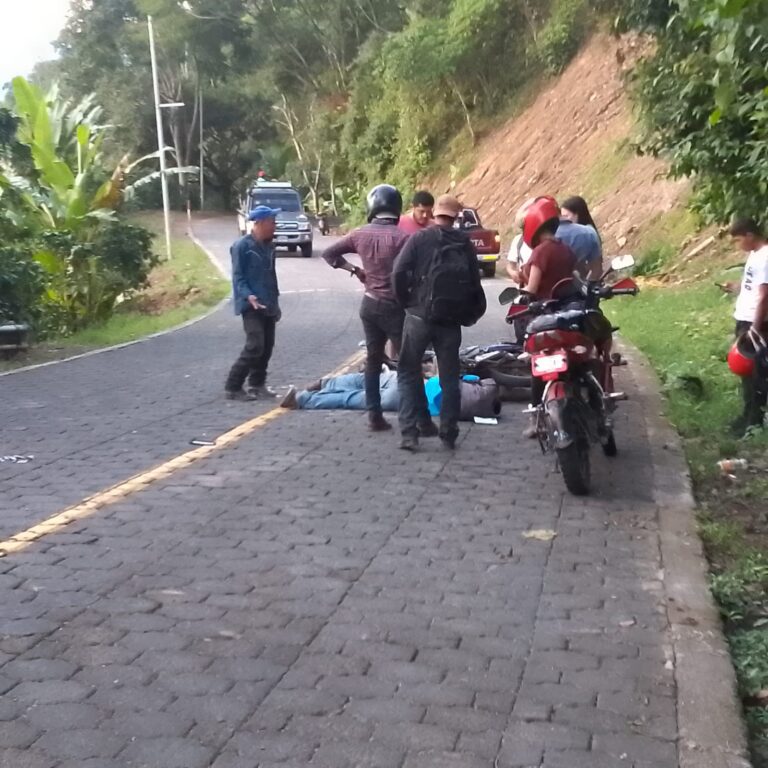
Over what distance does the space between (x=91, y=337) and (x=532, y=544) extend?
48.6ft

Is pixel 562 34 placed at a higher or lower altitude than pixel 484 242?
higher

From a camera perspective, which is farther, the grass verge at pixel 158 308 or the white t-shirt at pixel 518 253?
the grass verge at pixel 158 308

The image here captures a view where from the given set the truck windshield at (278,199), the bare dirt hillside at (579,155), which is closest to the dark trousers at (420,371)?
the bare dirt hillside at (579,155)

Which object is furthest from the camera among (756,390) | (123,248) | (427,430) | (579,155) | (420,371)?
(579,155)

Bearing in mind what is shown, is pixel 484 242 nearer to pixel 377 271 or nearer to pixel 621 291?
pixel 377 271

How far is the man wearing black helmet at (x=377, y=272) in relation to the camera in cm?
903

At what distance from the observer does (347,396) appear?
10594 millimetres

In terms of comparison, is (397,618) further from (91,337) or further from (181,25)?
(181,25)

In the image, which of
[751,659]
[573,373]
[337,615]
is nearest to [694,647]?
[751,659]

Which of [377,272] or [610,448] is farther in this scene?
[377,272]

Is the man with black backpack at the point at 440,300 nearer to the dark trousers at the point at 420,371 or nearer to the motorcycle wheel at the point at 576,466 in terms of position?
the dark trousers at the point at 420,371

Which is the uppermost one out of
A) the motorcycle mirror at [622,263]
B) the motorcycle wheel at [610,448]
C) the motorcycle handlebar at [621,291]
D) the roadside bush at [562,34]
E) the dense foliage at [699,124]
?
the roadside bush at [562,34]

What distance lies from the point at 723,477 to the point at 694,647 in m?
3.33

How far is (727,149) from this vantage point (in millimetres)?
13352
